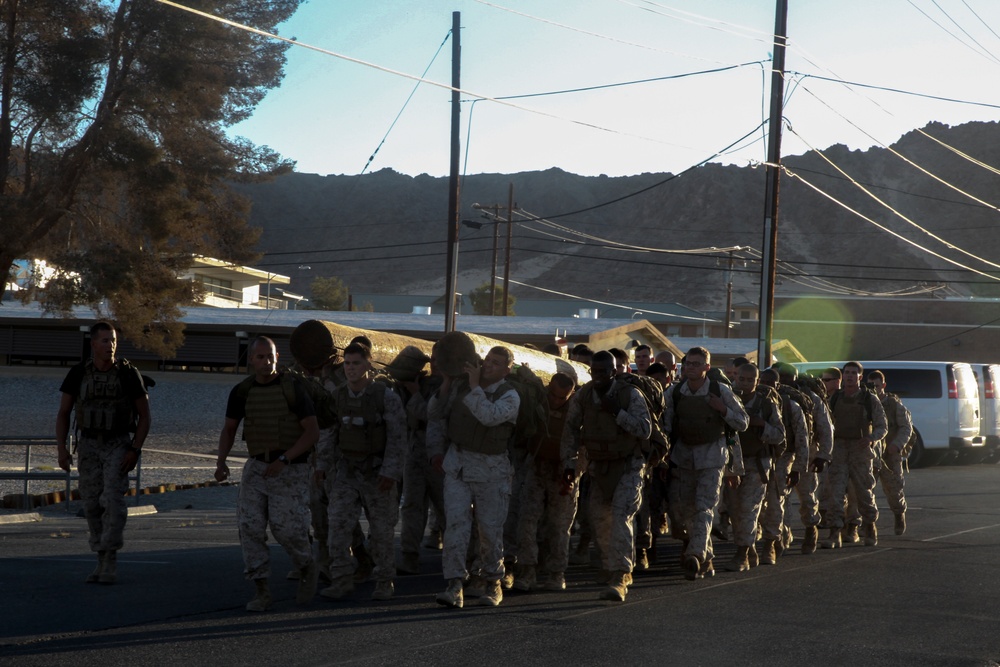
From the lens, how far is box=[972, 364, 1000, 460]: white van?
80.8 ft

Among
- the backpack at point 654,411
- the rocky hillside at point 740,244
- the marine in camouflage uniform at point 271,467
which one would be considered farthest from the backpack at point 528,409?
the rocky hillside at point 740,244

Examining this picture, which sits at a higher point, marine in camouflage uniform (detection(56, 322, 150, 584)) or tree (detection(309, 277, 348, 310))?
tree (detection(309, 277, 348, 310))

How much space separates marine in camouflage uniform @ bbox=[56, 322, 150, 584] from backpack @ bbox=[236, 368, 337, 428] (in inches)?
43.6

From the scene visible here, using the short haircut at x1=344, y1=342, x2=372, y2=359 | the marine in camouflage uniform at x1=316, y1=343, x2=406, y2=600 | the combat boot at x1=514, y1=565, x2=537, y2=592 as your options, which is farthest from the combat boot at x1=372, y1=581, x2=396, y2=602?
the short haircut at x1=344, y1=342, x2=372, y2=359

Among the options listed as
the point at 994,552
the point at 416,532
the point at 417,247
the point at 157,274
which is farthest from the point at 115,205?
the point at 417,247

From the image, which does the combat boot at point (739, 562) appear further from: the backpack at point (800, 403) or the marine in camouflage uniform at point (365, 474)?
the marine in camouflage uniform at point (365, 474)

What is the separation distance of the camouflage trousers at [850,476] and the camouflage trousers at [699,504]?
10.9 feet

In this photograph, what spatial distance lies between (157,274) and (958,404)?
60.6 feet

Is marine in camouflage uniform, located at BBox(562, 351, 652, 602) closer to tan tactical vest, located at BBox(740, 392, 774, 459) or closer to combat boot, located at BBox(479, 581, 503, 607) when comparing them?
combat boot, located at BBox(479, 581, 503, 607)

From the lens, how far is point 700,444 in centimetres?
966

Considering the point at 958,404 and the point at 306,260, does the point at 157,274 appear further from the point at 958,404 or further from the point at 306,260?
the point at 306,260

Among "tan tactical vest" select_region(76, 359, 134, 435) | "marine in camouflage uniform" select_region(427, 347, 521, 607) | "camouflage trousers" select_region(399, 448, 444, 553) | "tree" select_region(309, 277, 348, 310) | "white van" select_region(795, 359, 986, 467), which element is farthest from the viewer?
"tree" select_region(309, 277, 348, 310)

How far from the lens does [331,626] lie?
23.4 feet

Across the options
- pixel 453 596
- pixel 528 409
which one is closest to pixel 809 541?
pixel 528 409
